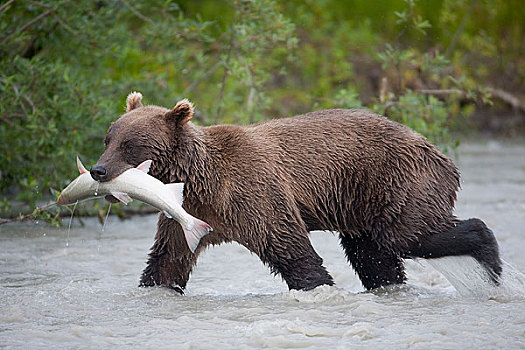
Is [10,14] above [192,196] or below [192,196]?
above

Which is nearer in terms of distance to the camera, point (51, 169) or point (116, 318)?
point (116, 318)

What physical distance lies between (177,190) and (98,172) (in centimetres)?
52

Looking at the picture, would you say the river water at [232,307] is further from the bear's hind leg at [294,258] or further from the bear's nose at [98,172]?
the bear's nose at [98,172]

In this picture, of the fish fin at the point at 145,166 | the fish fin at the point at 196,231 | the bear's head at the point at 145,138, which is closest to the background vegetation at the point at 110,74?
the bear's head at the point at 145,138

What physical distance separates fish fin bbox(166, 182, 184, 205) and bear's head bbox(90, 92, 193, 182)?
0.35 metres

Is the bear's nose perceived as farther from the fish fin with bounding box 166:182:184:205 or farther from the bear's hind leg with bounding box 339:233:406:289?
the bear's hind leg with bounding box 339:233:406:289

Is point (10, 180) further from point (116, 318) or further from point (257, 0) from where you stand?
point (116, 318)

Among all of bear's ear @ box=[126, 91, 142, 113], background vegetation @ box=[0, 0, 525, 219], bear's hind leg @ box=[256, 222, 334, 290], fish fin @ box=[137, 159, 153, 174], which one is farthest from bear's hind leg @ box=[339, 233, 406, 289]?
background vegetation @ box=[0, 0, 525, 219]

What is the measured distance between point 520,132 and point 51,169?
1111 cm

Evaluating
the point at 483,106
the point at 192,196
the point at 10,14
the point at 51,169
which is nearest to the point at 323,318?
A: the point at 192,196

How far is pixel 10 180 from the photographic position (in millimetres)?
9109

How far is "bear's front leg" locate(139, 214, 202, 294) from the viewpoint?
559 centimetres

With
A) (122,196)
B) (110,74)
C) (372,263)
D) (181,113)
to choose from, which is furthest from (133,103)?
(110,74)

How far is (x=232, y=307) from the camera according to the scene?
5.38 metres
